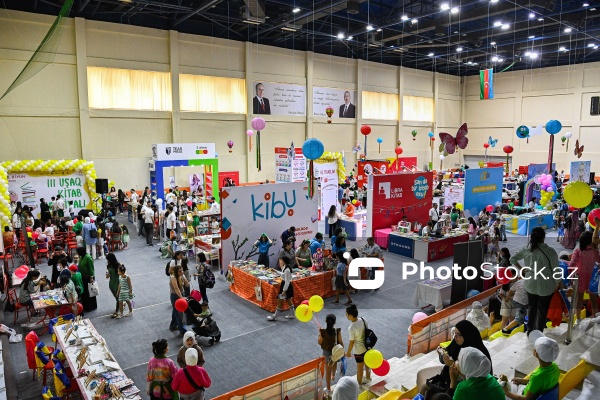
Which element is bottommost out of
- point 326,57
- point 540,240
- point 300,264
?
point 300,264

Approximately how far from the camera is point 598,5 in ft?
55.0

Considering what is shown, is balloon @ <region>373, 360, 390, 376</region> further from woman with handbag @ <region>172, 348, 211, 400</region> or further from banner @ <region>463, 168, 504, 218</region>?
banner @ <region>463, 168, 504, 218</region>

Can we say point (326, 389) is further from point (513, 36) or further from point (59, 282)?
point (513, 36)

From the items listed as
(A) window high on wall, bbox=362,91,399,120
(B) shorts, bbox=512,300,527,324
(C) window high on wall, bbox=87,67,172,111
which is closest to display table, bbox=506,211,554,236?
(B) shorts, bbox=512,300,527,324

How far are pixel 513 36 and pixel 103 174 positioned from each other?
20787 millimetres

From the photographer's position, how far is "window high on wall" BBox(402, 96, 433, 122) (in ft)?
96.8

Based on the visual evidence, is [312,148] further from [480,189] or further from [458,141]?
[480,189]

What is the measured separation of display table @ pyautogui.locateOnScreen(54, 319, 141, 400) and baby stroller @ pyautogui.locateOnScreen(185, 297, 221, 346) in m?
1.46

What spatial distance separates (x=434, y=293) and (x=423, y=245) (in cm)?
374

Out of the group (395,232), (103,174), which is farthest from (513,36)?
(103,174)

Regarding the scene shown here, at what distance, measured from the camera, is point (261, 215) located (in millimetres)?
10344

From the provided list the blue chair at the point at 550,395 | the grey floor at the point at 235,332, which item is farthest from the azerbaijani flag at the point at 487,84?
the blue chair at the point at 550,395

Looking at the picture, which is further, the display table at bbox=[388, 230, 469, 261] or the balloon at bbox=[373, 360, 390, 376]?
the display table at bbox=[388, 230, 469, 261]

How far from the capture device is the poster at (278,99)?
867 inches
